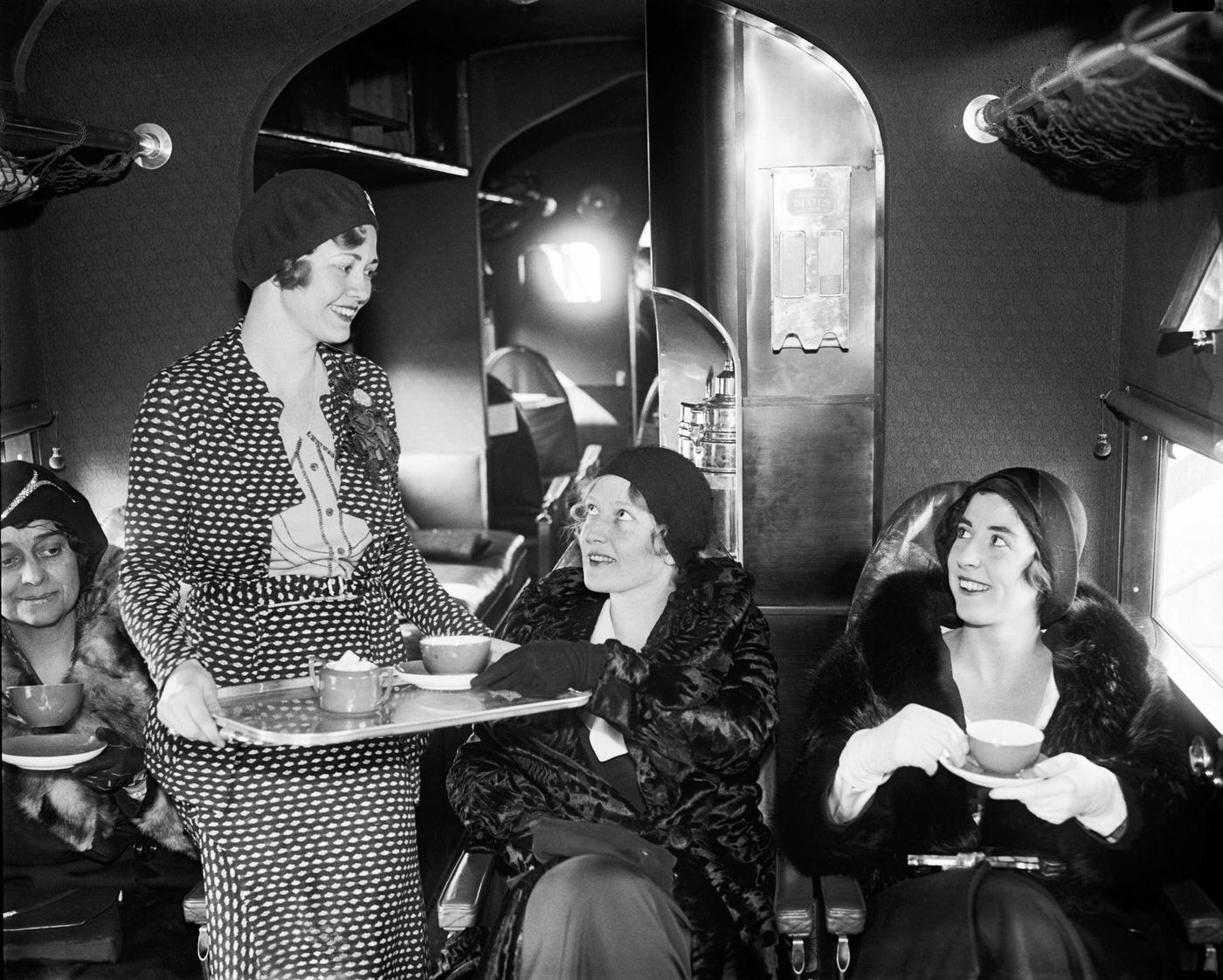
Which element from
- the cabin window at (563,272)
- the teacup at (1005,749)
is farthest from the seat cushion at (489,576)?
the cabin window at (563,272)

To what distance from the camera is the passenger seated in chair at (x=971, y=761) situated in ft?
7.62

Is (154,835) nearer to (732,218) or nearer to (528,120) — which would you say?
(732,218)

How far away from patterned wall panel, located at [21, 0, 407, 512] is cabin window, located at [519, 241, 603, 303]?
24.0 ft

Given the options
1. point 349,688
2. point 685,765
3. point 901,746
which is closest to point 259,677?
point 349,688

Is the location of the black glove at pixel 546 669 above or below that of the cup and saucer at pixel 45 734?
above

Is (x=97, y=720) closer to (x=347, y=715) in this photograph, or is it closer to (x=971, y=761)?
(x=347, y=715)

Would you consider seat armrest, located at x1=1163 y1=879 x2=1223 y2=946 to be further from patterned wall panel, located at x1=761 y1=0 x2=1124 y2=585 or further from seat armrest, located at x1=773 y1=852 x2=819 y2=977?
patterned wall panel, located at x1=761 y1=0 x2=1124 y2=585

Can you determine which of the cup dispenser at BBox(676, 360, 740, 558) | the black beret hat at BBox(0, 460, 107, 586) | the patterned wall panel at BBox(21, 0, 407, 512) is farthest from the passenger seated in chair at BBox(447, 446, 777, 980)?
the patterned wall panel at BBox(21, 0, 407, 512)

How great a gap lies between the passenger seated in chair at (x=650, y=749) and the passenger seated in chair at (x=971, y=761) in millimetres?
162

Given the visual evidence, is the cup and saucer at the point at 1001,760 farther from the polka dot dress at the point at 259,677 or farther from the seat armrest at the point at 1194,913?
the polka dot dress at the point at 259,677

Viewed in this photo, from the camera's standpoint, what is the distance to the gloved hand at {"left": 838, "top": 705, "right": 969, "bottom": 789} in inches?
93.0

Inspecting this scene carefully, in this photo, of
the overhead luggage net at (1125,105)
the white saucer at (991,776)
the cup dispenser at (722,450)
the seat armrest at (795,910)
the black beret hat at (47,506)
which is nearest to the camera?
the overhead luggage net at (1125,105)

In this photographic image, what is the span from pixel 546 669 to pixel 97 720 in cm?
123

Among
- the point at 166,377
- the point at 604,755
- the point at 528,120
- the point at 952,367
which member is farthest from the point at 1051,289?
the point at 528,120
